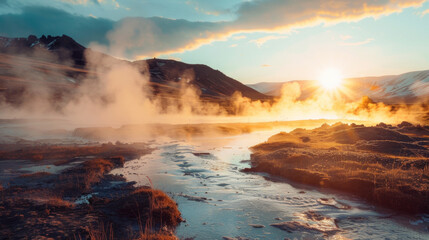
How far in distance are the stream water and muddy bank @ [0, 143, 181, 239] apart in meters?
1.04

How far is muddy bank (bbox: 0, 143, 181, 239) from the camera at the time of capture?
298 inches

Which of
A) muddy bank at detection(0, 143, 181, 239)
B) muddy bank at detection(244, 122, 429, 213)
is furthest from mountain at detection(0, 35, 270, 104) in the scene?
muddy bank at detection(0, 143, 181, 239)

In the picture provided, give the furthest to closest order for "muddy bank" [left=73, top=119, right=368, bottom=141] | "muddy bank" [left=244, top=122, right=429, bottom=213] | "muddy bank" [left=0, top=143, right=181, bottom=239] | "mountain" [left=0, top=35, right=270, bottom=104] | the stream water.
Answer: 1. "mountain" [left=0, top=35, right=270, bottom=104]
2. "muddy bank" [left=73, top=119, right=368, bottom=141]
3. "muddy bank" [left=244, top=122, right=429, bottom=213]
4. the stream water
5. "muddy bank" [left=0, top=143, right=181, bottom=239]

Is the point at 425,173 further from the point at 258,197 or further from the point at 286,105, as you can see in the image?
the point at 286,105

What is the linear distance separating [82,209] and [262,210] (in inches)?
271

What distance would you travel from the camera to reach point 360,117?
2382 inches

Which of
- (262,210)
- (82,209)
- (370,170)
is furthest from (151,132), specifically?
(370,170)

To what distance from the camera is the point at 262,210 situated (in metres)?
10.0

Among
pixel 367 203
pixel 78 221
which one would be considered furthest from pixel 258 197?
pixel 78 221

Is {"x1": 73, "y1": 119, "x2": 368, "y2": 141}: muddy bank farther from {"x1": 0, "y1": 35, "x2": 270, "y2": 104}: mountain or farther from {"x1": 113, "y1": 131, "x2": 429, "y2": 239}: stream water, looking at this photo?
{"x1": 0, "y1": 35, "x2": 270, "y2": 104}: mountain

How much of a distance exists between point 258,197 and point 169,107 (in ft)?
191

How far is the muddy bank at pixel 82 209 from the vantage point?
7.57 metres

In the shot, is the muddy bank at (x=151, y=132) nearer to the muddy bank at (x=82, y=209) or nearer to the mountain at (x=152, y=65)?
the muddy bank at (x=82, y=209)

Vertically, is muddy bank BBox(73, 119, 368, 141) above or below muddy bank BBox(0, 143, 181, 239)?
above
